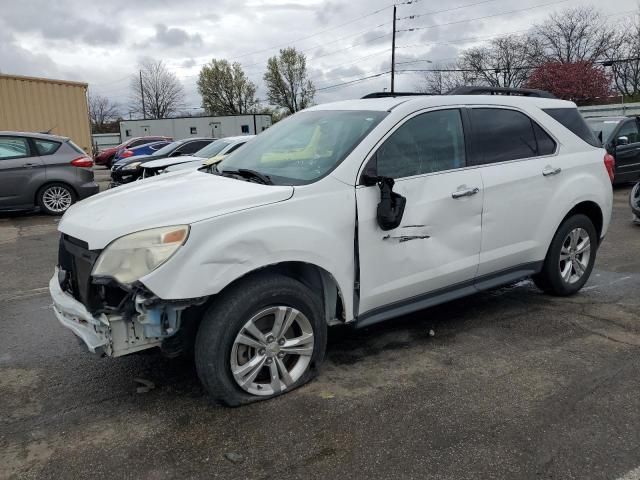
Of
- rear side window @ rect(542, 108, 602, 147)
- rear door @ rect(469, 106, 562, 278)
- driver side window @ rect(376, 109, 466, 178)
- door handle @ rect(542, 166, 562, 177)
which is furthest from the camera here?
rear side window @ rect(542, 108, 602, 147)

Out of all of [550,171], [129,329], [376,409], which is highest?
[550,171]

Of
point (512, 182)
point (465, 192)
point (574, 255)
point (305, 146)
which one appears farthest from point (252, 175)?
point (574, 255)

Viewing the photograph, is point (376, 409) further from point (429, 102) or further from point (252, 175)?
point (429, 102)

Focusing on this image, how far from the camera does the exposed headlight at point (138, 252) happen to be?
284cm

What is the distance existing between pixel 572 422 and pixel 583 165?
102 inches

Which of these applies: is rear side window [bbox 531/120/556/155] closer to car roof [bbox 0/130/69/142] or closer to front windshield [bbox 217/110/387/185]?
front windshield [bbox 217/110/387/185]

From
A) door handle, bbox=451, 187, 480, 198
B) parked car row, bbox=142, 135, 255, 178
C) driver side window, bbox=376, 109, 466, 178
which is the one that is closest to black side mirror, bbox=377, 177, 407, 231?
driver side window, bbox=376, 109, 466, 178

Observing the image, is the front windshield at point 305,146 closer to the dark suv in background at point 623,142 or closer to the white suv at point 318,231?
the white suv at point 318,231

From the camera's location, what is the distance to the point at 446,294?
4086mm

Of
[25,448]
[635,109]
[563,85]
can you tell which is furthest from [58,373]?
[563,85]

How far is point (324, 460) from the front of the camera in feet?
8.93

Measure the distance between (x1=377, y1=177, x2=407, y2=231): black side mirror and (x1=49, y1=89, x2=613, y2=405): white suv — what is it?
1 centimetres

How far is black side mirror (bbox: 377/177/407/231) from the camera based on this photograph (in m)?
3.49

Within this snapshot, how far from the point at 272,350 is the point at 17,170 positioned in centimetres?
895
